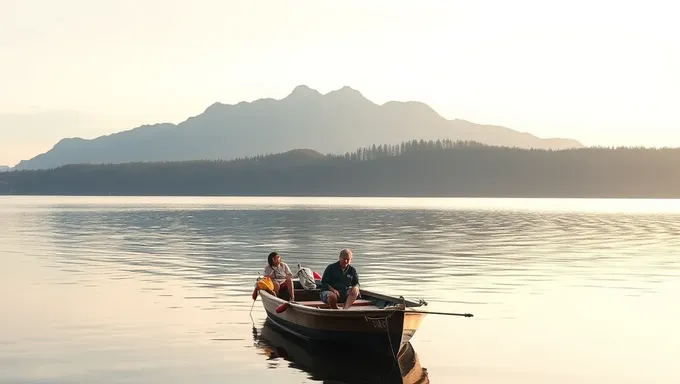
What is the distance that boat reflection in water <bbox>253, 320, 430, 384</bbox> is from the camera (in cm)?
2294

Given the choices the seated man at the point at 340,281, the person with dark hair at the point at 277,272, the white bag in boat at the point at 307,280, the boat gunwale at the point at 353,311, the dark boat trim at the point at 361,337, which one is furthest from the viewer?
the white bag in boat at the point at 307,280

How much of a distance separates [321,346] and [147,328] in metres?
6.74

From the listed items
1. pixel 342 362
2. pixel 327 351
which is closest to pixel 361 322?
pixel 342 362

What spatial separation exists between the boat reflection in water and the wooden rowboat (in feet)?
1.24

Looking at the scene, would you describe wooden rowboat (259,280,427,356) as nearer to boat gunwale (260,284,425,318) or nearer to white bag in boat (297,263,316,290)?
boat gunwale (260,284,425,318)

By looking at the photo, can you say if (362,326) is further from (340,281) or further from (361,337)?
(340,281)

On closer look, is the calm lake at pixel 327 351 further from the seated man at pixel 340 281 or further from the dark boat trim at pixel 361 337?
the seated man at pixel 340 281

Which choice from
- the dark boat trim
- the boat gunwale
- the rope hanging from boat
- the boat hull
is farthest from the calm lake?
the boat gunwale

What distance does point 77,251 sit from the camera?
2601 inches

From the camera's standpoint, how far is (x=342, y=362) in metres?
24.8

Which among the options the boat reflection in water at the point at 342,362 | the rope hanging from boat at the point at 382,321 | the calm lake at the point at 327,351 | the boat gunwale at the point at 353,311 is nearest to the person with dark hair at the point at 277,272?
the calm lake at the point at 327,351

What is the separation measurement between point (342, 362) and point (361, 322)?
4.23 ft

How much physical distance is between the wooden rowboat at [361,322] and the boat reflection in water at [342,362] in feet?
1.24

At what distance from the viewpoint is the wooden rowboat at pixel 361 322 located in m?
24.3
